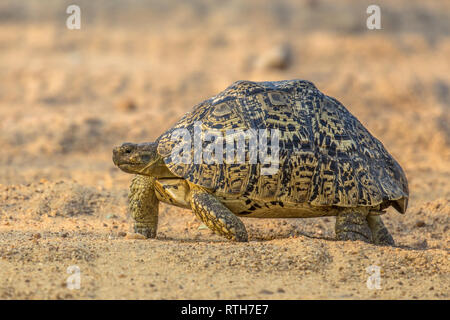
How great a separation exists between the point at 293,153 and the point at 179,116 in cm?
840

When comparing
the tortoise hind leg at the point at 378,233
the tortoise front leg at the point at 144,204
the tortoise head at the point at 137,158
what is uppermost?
the tortoise head at the point at 137,158

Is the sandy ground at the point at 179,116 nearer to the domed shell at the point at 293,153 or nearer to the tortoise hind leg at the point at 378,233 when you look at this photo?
the tortoise hind leg at the point at 378,233

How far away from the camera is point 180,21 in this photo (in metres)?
21.3

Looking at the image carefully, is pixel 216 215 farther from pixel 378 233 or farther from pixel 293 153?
pixel 378 233

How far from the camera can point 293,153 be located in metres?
6.52

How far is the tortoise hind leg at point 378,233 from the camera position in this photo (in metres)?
7.14

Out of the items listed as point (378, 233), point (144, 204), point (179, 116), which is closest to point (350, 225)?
point (378, 233)

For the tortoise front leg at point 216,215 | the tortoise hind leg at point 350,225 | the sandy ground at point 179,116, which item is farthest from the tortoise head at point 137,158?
the tortoise hind leg at point 350,225

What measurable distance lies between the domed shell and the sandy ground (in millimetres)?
484

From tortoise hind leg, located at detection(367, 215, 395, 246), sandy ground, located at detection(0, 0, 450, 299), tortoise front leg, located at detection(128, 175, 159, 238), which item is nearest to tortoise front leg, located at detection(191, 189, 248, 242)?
sandy ground, located at detection(0, 0, 450, 299)

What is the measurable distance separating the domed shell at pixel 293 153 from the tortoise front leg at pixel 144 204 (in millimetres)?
505

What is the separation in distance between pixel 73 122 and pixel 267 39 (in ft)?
26.7

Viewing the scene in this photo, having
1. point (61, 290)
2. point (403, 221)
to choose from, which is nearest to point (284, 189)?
point (61, 290)
